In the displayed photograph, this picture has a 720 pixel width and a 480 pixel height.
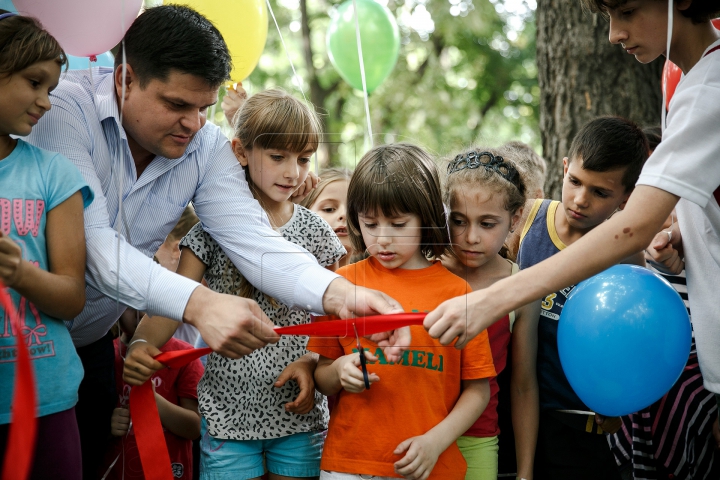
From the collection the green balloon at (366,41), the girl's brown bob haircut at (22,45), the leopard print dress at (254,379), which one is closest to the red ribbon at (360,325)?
the leopard print dress at (254,379)

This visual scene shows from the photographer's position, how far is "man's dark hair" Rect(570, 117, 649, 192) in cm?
262

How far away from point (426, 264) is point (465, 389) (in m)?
0.40

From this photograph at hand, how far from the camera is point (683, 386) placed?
101 inches

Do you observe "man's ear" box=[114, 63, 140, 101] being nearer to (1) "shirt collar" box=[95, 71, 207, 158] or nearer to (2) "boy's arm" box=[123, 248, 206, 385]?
(1) "shirt collar" box=[95, 71, 207, 158]

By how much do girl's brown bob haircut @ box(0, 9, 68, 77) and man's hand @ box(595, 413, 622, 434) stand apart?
2.03 metres

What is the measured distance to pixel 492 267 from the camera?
2389 millimetres

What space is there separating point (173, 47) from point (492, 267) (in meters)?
1.27

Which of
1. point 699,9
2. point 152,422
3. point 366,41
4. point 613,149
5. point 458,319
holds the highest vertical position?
point 699,9

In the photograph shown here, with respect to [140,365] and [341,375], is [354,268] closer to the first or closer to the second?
[341,375]


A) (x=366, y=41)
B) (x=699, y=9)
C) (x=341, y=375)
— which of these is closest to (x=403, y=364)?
(x=341, y=375)

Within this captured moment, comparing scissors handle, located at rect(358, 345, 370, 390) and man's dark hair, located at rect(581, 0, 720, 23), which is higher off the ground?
man's dark hair, located at rect(581, 0, 720, 23)

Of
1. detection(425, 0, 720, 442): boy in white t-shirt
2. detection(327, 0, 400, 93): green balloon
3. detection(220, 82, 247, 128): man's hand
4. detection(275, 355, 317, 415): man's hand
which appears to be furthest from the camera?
detection(327, 0, 400, 93): green balloon

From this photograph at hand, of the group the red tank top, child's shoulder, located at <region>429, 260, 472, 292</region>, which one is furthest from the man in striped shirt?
the red tank top

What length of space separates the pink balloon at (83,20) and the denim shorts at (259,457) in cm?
127
